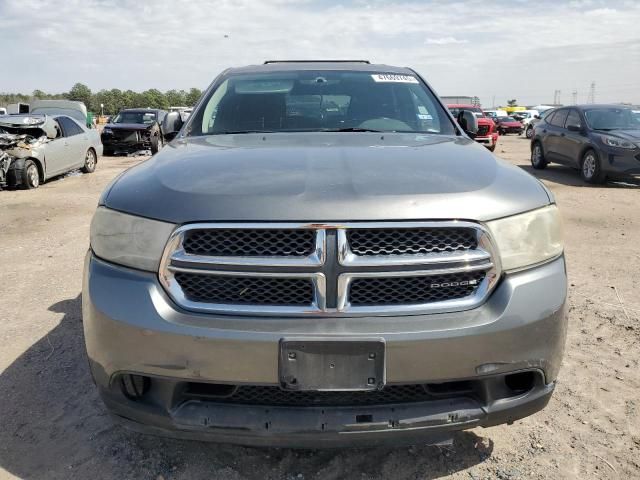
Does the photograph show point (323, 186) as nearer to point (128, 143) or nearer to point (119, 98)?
point (128, 143)

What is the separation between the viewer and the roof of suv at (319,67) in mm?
3911

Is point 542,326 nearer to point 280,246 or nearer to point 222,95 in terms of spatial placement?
point 280,246

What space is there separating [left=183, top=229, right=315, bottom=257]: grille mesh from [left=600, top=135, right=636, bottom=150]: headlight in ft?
36.3

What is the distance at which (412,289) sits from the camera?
2.04 meters

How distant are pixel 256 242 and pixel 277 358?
41cm

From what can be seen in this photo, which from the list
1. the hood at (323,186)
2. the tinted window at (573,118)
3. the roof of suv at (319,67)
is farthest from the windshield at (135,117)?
the hood at (323,186)

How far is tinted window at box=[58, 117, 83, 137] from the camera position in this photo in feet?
44.1

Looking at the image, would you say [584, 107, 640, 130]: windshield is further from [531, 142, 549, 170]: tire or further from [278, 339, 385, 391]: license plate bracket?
[278, 339, 385, 391]: license plate bracket

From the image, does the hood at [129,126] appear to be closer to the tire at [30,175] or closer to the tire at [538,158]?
the tire at [30,175]

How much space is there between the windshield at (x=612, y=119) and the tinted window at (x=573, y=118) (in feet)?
0.70

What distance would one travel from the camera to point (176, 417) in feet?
6.68

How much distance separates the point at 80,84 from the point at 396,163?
308ft

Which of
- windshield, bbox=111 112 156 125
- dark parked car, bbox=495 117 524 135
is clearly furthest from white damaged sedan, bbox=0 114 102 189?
dark parked car, bbox=495 117 524 135

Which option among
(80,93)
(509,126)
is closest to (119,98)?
(80,93)
